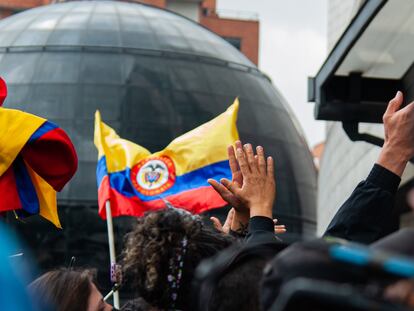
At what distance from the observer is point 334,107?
29.9 feet

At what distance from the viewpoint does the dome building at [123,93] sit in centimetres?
2034

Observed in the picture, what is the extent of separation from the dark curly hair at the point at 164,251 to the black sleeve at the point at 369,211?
1.28 ft

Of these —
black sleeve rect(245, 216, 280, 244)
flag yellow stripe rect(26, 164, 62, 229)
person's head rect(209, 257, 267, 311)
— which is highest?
person's head rect(209, 257, 267, 311)

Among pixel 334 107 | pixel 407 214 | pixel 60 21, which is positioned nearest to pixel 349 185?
pixel 407 214

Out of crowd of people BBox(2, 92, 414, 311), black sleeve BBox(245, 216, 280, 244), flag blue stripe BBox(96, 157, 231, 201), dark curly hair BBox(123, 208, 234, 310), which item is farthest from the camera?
flag blue stripe BBox(96, 157, 231, 201)

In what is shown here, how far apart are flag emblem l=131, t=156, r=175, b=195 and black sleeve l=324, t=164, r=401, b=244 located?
8.04m

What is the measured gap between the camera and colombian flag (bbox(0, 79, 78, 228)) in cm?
491

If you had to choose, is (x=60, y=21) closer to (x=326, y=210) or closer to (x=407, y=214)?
(x=326, y=210)

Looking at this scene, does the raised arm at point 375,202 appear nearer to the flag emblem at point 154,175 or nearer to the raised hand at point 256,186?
the raised hand at point 256,186

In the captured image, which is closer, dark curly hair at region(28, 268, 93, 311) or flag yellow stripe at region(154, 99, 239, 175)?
dark curly hair at region(28, 268, 93, 311)

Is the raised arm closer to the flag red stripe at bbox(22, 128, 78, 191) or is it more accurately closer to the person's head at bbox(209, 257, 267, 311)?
the person's head at bbox(209, 257, 267, 311)

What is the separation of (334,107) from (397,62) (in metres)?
0.76

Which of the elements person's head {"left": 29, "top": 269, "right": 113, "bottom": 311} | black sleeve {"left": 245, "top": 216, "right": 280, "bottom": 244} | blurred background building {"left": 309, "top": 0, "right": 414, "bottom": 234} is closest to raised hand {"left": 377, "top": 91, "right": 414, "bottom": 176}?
black sleeve {"left": 245, "top": 216, "right": 280, "bottom": 244}

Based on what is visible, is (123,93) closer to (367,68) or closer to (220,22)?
(367,68)
